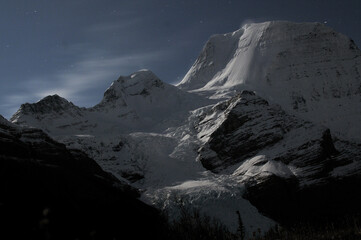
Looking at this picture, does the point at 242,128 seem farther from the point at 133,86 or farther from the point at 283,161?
the point at 133,86

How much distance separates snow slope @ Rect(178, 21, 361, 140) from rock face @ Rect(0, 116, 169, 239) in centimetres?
6577

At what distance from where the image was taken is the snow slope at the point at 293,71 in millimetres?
106688

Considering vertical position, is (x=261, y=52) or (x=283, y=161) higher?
(x=261, y=52)

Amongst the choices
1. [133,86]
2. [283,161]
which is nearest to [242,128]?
[283,161]

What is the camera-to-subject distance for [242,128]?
7406 centimetres

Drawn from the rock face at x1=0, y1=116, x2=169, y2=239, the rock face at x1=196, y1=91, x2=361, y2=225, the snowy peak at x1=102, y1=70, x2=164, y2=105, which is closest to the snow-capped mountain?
the rock face at x1=196, y1=91, x2=361, y2=225

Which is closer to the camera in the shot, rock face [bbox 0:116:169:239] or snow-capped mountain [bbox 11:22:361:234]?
rock face [bbox 0:116:169:239]

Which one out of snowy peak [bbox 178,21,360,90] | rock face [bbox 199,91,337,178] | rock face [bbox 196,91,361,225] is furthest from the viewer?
snowy peak [bbox 178,21,360,90]

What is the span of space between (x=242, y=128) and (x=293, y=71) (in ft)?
186

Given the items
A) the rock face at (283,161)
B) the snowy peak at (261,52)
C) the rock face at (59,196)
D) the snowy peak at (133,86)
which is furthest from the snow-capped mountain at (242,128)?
the rock face at (59,196)

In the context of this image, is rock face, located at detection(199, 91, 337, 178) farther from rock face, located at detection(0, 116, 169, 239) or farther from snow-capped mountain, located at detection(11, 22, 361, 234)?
rock face, located at detection(0, 116, 169, 239)

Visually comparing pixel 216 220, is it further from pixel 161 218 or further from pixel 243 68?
pixel 243 68

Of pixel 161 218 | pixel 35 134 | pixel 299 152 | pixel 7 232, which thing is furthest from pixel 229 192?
pixel 7 232

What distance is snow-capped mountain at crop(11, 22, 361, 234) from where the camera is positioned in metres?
56.2
